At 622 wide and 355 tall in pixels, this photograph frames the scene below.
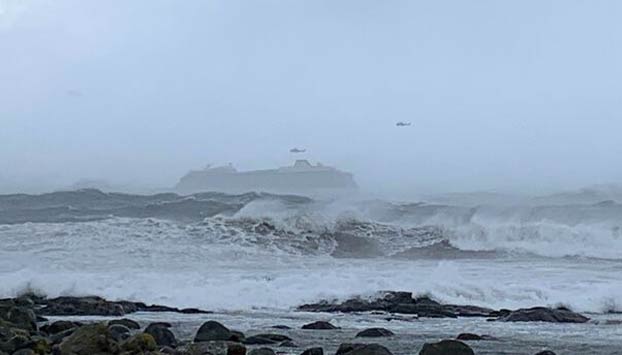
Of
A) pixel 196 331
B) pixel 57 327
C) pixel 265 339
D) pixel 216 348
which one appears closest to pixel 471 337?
pixel 265 339

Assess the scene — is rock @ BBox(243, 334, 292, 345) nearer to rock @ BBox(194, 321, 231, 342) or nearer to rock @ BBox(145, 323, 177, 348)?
rock @ BBox(194, 321, 231, 342)

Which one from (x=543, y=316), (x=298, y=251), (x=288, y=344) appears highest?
(x=298, y=251)

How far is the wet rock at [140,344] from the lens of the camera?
432 inches

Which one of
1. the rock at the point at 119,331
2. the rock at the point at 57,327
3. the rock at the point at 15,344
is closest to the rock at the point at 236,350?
the rock at the point at 119,331

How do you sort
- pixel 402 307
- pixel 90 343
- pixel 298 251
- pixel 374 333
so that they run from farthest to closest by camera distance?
1. pixel 298 251
2. pixel 402 307
3. pixel 374 333
4. pixel 90 343

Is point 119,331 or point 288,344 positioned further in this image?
point 119,331

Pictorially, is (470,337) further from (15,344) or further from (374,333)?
(15,344)

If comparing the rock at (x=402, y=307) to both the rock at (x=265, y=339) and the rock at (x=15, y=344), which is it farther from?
the rock at (x=15, y=344)

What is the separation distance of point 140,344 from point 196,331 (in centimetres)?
343

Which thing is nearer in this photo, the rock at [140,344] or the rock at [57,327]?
the rock at [140,344]

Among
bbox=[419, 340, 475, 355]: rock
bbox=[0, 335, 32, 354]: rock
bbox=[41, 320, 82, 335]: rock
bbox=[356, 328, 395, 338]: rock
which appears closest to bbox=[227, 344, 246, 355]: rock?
bbox=[419, 340, 475, 355]: rock

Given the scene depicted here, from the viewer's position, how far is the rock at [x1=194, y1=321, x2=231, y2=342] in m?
12.6

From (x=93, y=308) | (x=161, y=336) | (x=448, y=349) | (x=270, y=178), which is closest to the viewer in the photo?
(x=448, y=349)

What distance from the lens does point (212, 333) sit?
12.7 m
